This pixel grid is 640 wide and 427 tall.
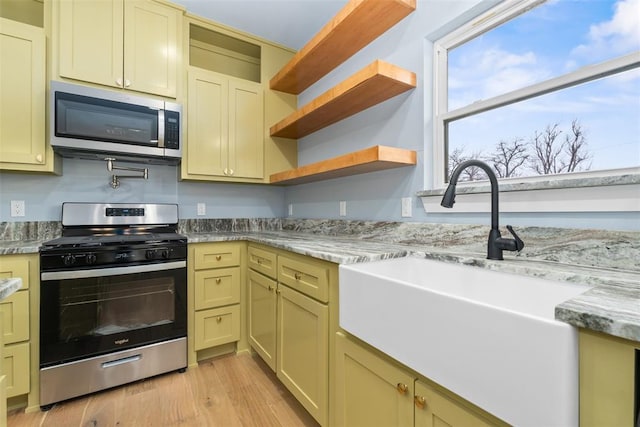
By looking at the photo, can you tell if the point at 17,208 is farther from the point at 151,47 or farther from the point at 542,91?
the point at 542,91

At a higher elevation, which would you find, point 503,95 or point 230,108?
point 230,108

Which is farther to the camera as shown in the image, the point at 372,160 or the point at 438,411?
the point at 372,160

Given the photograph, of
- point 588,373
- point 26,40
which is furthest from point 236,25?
point 588,373

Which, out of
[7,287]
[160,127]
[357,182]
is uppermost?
[160,127]

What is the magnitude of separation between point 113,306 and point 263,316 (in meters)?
0.93

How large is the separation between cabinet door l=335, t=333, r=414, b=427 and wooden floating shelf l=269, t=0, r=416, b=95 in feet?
5.86

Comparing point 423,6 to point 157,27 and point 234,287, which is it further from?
point 234,287

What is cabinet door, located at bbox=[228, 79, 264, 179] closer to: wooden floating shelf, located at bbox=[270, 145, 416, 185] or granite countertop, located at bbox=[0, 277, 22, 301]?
wooden floating shelf, located at bbox=[270, 145, 416, 185]

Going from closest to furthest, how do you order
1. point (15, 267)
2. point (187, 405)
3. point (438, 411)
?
point (438, 411), point (15, 267), point (187, 405)

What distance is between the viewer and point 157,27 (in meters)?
2.12

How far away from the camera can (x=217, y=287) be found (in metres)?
2.12

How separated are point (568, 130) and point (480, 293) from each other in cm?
78

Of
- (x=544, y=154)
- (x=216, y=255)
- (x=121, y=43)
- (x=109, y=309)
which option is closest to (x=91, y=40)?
(x=121, y=43)

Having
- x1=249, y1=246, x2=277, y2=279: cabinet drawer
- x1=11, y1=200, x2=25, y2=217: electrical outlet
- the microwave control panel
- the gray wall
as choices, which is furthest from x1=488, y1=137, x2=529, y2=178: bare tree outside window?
x1=11, y1=200, x2=25, y2=217: electrical outlet
